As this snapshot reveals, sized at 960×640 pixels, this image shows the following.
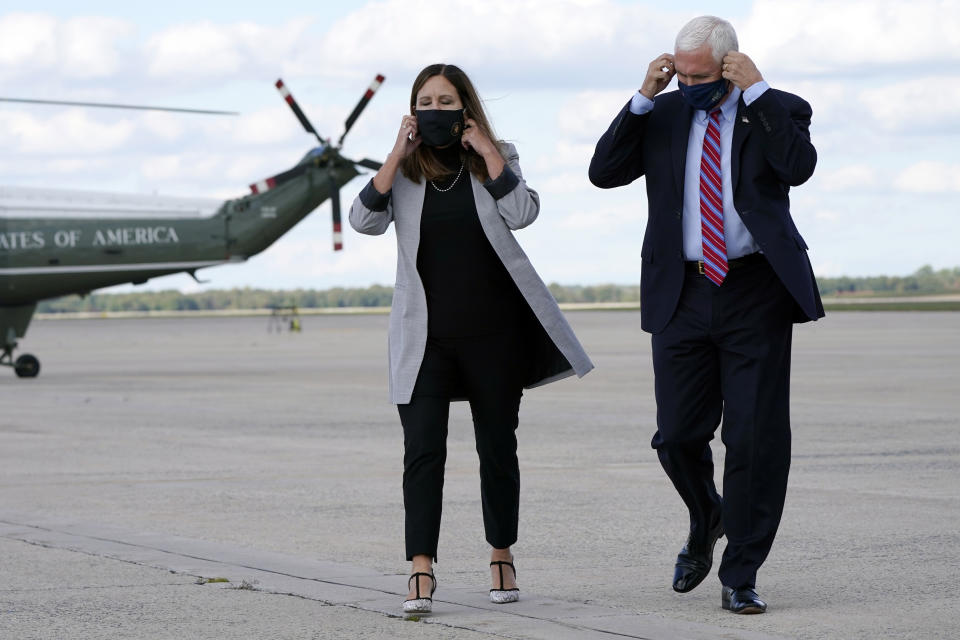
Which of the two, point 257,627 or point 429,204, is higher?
point 429,204

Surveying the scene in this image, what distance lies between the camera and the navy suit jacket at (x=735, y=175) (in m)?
6.23

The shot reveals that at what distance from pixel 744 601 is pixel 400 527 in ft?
10.3

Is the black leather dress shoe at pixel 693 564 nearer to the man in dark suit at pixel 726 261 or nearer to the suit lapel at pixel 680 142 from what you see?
the man in dark suit at pixel 726 261

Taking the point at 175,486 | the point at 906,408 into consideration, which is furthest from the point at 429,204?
the point at 906,408

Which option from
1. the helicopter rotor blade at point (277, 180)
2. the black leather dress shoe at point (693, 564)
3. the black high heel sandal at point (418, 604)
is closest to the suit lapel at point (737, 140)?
the black leather dress shoe at point (693, 564)

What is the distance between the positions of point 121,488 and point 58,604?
15.4 feet

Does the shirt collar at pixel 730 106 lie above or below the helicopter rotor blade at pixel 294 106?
below

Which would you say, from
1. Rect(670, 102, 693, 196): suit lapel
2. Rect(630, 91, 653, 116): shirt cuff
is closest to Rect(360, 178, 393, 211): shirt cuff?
Rect(630, 91, 653, 116): shirt cuff

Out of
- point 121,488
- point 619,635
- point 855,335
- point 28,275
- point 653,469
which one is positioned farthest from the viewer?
point 855,335

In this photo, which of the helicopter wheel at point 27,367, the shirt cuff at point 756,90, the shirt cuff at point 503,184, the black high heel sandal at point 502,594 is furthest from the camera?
the helicopter wheel at point 27,367

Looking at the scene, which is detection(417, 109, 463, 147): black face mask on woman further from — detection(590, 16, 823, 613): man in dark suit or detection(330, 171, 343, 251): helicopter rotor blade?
detection(330, 171, 343, 251): helicopter rotor blade

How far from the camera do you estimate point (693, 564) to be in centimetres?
669

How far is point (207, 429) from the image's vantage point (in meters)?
16.7

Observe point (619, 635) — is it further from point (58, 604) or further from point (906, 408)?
point (906, 408)
